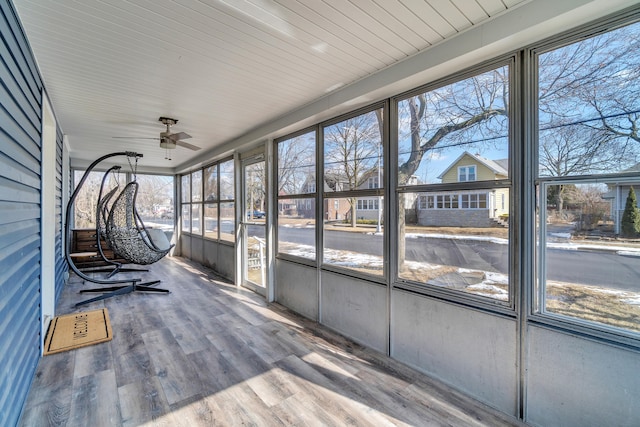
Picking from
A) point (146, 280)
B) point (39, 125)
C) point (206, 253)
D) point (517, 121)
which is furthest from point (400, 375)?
point (206, 253)

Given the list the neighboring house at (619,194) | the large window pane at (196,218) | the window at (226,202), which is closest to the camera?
the neighboring house at (619,194)

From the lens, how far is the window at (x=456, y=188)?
197 cm

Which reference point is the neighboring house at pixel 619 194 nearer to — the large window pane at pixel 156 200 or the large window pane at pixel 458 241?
the large window pane at pixel 458 241

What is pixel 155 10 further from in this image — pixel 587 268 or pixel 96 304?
pixel 96 304

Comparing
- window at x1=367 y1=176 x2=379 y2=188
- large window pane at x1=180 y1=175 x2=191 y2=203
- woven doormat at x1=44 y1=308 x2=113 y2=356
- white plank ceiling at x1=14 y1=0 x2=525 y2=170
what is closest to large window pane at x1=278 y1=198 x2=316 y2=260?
window at x1=367 y1=176 x2=379 y2=188

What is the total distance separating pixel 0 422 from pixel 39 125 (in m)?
2.24

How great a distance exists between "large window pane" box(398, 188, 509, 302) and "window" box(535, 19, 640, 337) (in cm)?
23

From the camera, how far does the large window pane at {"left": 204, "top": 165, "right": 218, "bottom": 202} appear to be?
604 cm

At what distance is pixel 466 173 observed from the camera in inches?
83.7

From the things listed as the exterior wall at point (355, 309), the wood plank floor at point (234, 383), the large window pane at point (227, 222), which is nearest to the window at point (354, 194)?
the exterior wall at point (355, 309)

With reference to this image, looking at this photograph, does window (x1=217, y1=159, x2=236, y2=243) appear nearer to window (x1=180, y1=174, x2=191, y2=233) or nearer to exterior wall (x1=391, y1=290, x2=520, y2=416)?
window (x1=180, y1=174, x2=191, y2=233)

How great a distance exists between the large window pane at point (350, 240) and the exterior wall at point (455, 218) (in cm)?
48

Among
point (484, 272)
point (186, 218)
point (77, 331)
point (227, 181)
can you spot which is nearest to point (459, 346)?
point (484, 272)

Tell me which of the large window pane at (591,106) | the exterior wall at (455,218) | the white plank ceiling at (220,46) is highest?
the white plank ceiling at (220,46)
